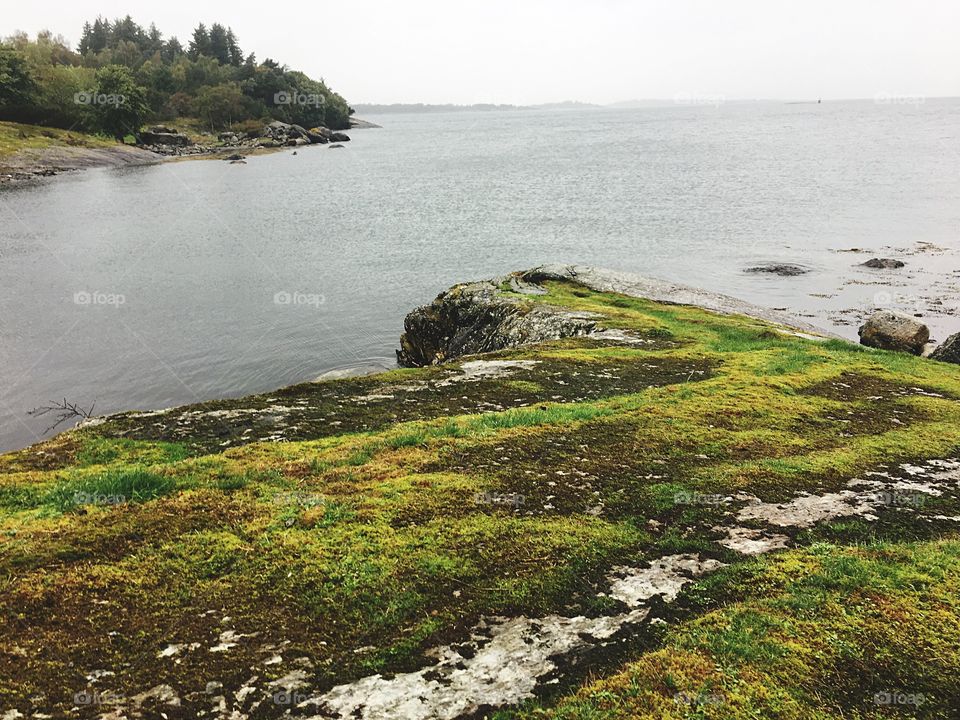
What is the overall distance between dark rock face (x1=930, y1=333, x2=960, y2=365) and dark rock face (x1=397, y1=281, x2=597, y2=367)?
15914 mm

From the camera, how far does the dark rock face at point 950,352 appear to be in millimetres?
27328

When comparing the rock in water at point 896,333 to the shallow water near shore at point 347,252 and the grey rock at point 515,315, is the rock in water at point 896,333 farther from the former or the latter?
the shallow water near shore at point 347,252

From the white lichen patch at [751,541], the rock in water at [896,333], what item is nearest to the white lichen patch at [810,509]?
the white lichen patch at [751,541]

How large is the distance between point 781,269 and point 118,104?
16934 cm

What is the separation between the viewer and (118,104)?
158m

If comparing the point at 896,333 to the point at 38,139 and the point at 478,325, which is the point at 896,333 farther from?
the point at 38,139

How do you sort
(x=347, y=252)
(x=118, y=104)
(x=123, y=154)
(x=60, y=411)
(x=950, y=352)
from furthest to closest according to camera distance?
(x=118, y=104)
(x=123, y=154)
(x=347, y=252)
(x=60, y=411)
(x=950, y=352)

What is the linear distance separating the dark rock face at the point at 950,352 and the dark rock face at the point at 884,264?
31.0m

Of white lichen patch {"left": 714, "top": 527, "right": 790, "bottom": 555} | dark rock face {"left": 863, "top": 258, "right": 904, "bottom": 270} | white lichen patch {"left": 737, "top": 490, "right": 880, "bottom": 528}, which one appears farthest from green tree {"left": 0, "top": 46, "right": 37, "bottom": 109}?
white lichen patch {"left": 714, "top": 527, "right": 790, "bottom": 555}

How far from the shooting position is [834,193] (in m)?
93.9

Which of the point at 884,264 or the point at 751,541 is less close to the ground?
the point at 884,264

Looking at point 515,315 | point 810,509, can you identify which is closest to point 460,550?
point 810,509

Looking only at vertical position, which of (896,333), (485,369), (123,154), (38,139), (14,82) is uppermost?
(14,82)

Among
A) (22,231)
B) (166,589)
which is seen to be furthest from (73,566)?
(22,231)
